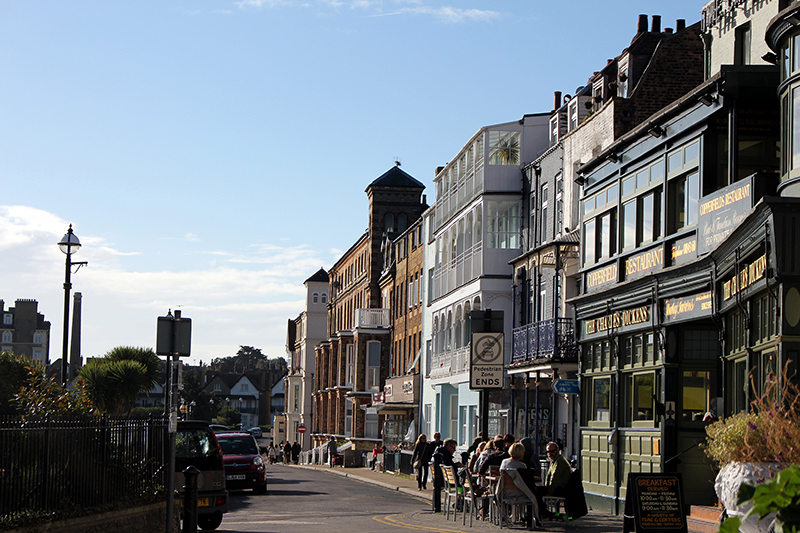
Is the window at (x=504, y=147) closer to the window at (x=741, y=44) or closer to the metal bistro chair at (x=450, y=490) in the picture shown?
the window at (x=741, y=44)

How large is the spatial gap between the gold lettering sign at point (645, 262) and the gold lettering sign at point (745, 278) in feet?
9.03

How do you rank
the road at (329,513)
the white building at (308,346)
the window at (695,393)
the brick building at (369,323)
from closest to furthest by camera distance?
1. the road at (329,513)
2. the window at (695,393)
3. the brick building at (369,323)
4. the white building at (308,346)

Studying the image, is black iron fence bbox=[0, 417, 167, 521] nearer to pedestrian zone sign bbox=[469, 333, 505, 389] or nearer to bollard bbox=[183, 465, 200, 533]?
bollard bbox=[183, 465, 200, 533]

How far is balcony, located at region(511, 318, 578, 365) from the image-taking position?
81.0 feet

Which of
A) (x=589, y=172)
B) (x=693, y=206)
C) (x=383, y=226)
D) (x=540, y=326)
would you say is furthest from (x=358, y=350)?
(x=693, y=206)

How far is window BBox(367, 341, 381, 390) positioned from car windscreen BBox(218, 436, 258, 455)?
31733mm

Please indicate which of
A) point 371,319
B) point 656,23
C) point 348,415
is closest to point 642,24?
point 656,23

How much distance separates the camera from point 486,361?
19.2 m

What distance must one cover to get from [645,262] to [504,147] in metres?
14.1

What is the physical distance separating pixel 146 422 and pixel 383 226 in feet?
151

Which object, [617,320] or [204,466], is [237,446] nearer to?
[204,466]

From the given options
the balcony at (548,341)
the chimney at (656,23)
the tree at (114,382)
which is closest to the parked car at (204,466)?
the balcony at (548,341)

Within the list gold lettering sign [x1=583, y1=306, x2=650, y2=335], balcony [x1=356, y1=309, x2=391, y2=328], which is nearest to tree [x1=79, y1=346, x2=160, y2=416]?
balcony [x1=356, y1=309, x2=391, y2=328]

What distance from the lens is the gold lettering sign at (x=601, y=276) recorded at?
829 inches
